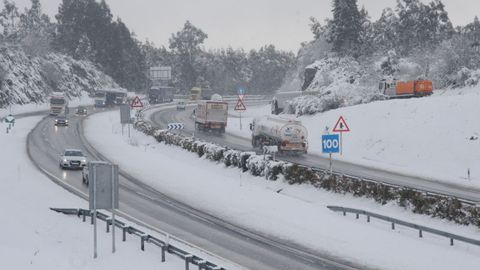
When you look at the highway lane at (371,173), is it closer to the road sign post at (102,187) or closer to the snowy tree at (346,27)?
the road sign post at (102,187)

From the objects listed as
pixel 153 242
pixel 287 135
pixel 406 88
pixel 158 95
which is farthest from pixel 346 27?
pixel 153 242

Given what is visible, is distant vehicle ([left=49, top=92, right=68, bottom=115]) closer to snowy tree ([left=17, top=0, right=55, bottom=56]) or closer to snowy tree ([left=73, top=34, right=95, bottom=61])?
snowy tree ([left=17, top=0, right=55, bottom=56])

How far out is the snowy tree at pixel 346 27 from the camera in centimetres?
8896

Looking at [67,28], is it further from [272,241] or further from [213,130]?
[272,241]

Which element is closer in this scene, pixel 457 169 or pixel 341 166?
pixel 457 169

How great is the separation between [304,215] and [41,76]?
9960 cm

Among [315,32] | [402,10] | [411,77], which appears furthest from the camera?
Answer: [315,32]

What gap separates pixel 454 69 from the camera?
68500 mm

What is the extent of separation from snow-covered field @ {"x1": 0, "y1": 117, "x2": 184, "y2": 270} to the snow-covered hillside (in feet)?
218

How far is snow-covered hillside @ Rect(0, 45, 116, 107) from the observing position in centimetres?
9710

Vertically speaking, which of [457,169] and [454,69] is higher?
[454,69]

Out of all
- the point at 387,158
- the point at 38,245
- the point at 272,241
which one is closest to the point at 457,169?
the point at 387,158

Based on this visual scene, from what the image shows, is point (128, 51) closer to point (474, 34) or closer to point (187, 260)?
point (474, 34)

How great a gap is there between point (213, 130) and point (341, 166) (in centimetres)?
2519
